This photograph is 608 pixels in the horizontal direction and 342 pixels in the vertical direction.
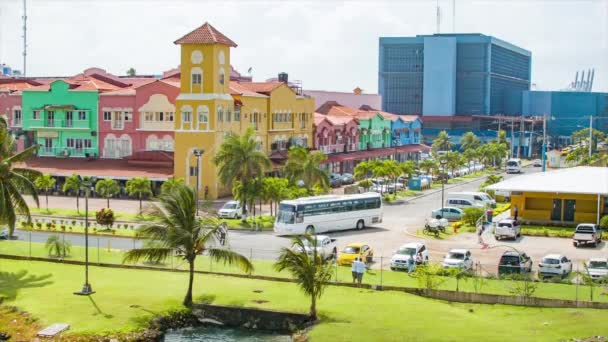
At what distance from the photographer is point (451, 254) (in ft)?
147

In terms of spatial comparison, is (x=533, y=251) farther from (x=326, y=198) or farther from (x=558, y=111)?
(x=558, y=111)

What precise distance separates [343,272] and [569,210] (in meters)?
25.5

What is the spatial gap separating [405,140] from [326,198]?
271 feet

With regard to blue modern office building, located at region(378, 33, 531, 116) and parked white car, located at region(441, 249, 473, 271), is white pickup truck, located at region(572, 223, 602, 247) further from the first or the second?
blue modern office building, located at region(378, 33, 531, 116)

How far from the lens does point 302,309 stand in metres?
35.1

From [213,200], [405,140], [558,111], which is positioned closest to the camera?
[213,200]

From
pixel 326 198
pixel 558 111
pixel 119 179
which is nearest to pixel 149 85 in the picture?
pixel 119 179

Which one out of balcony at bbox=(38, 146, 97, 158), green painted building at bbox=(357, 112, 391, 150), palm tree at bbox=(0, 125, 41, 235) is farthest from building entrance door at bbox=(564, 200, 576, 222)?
green painted building at bbox=(357, 112, 391, 150)

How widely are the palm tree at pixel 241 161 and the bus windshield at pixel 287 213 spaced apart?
7382 millimetres

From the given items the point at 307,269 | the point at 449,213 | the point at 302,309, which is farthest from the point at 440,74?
the point at 307,269

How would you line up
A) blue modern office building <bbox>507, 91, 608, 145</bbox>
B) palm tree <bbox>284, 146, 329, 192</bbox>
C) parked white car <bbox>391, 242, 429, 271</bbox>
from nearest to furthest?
parked white car <bbox>391, 242, 429, 271</bbox> < palm tree <bbox>284, 146, 329, 192</bbox> < blue modern office building <bbox>507, 91, 608, 145</bbox>

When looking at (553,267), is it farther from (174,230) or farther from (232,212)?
(232,212)

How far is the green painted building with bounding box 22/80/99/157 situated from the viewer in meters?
87.3

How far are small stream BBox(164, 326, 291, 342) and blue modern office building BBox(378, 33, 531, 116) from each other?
150 metres
